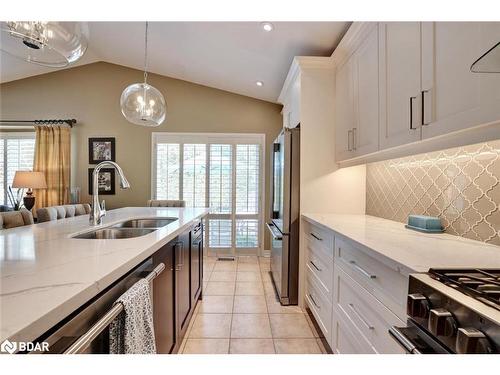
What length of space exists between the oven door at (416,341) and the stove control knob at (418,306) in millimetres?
58

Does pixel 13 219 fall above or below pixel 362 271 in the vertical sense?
above

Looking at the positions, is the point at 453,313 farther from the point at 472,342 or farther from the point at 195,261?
the point at 195,261

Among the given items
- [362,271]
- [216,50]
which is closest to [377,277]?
[362,271]

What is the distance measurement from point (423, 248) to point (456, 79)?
75cm

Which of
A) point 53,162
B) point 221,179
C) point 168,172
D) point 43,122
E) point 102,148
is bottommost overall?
point 221,179

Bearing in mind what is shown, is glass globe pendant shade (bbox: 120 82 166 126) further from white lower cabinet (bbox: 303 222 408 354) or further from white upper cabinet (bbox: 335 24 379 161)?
white lower cabinet (bbox: 303 222 408 354)

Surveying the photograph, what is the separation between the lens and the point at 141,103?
103 inches

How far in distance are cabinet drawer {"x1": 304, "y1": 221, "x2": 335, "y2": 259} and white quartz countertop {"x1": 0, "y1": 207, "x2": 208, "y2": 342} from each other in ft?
3.69

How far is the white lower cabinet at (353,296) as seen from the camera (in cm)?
114

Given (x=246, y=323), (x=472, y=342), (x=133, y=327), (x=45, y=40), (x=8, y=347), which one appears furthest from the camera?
(x=246, y=323)

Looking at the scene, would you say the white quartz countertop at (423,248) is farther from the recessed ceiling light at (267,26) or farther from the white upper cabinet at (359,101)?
the recessed ceiling light at (267,26)
